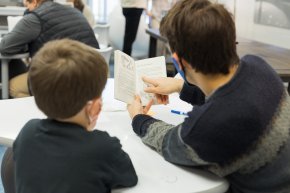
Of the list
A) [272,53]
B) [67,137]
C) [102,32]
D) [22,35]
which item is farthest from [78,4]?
[67,137]

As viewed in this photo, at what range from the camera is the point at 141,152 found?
1.05 metres

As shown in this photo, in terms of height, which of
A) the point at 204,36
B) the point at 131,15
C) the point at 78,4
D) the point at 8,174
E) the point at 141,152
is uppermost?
the point at 204,36

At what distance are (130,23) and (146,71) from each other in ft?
9.68

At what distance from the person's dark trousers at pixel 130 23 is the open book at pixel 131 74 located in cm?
282

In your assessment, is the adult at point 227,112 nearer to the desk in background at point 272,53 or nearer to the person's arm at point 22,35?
the desk in background at point 272,53

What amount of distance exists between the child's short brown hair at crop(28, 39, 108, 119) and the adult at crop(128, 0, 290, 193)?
0.78ft

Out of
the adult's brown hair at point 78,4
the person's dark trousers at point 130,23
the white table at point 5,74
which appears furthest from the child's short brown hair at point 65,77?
the person's dark trousers at point 130,23

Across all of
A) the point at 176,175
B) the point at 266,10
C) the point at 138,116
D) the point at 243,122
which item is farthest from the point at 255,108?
the point at 266,10

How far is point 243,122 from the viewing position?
2.86ft

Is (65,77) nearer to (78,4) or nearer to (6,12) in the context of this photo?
(78,4)

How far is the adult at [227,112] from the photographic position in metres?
0.88

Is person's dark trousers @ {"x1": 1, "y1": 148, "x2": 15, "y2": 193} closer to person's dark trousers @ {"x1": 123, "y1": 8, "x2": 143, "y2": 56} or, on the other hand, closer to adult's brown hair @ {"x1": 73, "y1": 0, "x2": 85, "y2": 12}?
adult's brown hair @ {"x1": 73, "y1": 0, "x2": 85, "y2": 12}

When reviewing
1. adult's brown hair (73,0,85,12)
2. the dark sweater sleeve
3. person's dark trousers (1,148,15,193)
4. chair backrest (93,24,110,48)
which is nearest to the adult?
the dark sweater sleeve

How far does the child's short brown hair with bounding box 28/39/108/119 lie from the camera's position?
Answer: 31.5 inches
